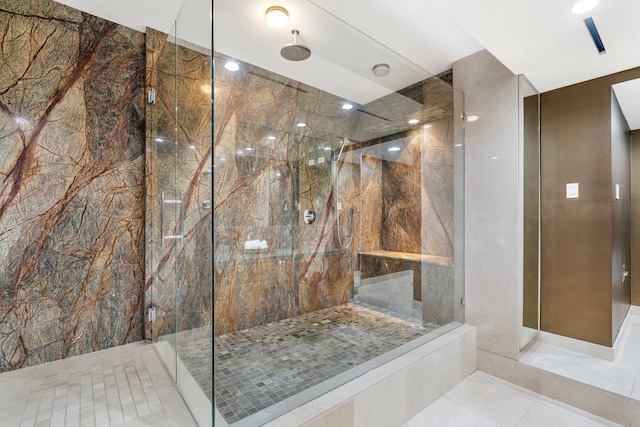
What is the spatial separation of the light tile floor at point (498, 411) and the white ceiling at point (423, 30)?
84.6 inches

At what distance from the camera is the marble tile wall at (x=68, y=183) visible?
6.15ft

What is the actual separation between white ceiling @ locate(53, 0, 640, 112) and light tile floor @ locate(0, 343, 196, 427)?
192cm

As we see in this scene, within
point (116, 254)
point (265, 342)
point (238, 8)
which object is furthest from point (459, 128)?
point (116, 254)

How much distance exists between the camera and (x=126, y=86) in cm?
229

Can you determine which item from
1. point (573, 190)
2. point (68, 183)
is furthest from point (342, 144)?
point (68, 183)

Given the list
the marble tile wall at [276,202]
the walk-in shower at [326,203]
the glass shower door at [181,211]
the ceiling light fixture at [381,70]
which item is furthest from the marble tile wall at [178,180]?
the ceiling light fixture at [381,70]

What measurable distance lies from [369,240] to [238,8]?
2333 millimetres

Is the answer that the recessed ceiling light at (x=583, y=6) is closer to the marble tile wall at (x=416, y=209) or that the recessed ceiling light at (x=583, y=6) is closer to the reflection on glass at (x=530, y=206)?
the reflection on glass at (x=530, y=206)

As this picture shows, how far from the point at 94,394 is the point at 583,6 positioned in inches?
125

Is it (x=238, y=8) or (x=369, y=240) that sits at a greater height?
(x=238, y=8)

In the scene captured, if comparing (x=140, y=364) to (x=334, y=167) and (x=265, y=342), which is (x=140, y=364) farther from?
(x=334, y=167)

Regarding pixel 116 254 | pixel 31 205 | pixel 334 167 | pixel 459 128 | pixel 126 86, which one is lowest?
pixel 116 254

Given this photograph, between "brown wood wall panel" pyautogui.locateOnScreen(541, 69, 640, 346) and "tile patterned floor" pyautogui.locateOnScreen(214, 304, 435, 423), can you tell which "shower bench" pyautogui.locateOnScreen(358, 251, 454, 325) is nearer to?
"tile patterned floor" pyautogui.locateOnScreen(214, 304, 435, 423)

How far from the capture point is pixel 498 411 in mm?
1763
